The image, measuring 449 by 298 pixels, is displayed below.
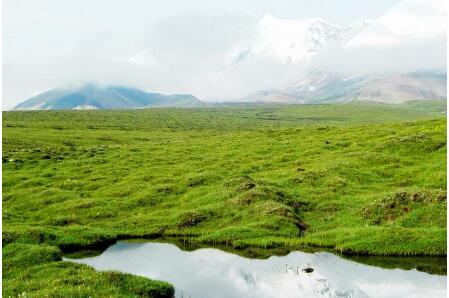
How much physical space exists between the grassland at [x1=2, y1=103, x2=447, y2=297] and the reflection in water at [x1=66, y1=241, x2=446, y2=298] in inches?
85.0

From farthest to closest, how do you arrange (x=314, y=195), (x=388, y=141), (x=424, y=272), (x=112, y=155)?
(x=112, y=155)
(x=388, y=141)
(x=314, y=195)
(x=424, y=272)

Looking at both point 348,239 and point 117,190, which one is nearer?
point 348,239

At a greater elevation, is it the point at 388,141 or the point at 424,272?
the point at 388,141

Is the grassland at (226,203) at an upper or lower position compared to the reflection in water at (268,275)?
upper

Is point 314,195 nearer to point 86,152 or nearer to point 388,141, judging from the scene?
point 388,141

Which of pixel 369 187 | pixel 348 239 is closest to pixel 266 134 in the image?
pixel 369 187

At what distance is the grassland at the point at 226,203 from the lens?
26.7m

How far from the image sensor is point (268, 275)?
24.6 metres

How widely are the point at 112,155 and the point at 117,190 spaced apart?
24.5m

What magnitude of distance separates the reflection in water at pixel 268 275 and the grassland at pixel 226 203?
2.16 meters

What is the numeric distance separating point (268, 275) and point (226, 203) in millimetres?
13319

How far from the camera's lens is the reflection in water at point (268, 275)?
22.3 meters

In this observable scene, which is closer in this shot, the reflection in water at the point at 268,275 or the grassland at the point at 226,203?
the reflection in water at the point at 268,275

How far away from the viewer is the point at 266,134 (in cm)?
8681
